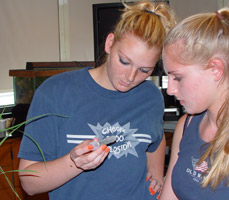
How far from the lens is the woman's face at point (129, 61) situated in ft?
3.70

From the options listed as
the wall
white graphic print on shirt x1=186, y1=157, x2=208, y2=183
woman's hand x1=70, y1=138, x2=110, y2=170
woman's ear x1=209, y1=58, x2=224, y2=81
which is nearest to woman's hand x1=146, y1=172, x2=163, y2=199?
white graphic print on shirt x1=186, y1=157, x2=208, y2=183

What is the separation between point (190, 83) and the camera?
100cm

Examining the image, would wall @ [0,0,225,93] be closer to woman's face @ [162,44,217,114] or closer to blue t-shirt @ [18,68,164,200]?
blue t-shirt @ [18,68,164,200]

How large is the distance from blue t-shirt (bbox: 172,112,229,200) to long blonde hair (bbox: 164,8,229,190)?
1.0 inches

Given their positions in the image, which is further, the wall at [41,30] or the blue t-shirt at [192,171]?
the wall at [41,30]

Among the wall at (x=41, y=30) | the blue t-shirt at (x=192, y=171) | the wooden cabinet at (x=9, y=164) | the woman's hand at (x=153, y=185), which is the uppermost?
the wall at (x=41, y=30)

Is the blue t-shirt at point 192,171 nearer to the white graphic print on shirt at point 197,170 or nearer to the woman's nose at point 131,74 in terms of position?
the white graphic print on shirt at point 197,170

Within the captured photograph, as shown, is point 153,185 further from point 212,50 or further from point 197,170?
point 212,50


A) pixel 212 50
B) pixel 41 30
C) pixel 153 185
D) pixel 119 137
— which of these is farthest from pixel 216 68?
pixel 41 30

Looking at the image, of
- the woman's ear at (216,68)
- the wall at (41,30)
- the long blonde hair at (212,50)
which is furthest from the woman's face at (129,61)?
the wall at (41,30)

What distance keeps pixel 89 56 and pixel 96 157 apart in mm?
3357

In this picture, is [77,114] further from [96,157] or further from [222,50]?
[222,50]

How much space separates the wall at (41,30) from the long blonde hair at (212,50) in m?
2.70

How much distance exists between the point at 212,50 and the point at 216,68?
0.06 metres
